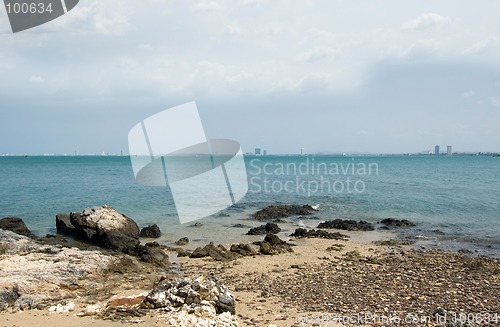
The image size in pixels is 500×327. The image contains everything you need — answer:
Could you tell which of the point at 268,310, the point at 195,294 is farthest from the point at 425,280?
the point at 195,294

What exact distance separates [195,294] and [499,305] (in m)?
7.65

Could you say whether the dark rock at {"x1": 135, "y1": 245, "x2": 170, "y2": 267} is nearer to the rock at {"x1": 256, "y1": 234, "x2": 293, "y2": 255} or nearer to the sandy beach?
the sandy beach

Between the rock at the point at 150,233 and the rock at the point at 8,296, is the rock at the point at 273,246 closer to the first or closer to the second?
the rock at the point at 150,233

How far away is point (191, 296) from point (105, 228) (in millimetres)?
10916

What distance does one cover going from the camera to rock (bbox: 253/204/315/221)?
2859cm

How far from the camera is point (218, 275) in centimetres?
1402

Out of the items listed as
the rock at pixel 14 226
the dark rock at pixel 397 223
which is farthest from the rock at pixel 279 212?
the rock at pixel 14 226

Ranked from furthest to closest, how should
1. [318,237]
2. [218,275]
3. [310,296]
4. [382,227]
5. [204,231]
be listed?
1. [382,227]
2. [204,231]
3. [318,237]
4. [218,275]
5. [310,296]

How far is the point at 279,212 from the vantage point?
29766mm

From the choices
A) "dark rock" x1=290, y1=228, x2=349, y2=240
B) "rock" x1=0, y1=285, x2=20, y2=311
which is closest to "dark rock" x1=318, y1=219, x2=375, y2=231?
"dark rock" x1=290, y1=228, x2=349, y2=240

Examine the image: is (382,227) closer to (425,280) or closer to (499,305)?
(425,280)

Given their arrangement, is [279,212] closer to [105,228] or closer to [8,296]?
[105,228]

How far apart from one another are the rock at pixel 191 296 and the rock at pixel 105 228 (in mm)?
8660

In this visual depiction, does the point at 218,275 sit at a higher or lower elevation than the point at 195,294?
lower
